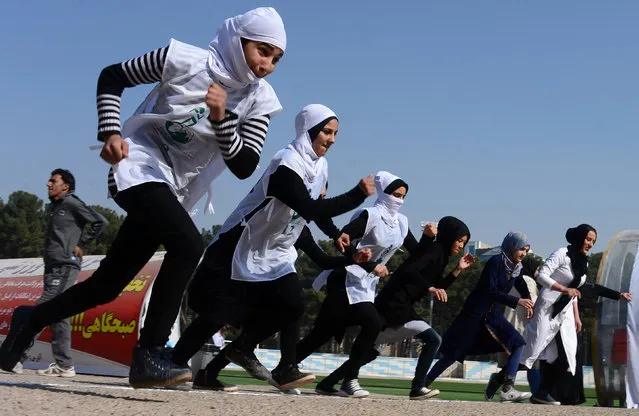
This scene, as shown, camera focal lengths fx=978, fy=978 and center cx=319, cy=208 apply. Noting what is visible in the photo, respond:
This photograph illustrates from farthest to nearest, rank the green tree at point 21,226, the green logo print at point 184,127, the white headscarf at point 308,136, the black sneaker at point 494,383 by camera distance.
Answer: the green tree at point 21,226
the black sneaker at point 494,383
the white headscarf at point 308,136
the green logo print at point 184,127

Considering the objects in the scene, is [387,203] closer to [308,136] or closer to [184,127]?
[308,136]

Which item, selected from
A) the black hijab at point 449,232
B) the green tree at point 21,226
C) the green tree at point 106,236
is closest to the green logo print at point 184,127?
the black hijab at point 449,232

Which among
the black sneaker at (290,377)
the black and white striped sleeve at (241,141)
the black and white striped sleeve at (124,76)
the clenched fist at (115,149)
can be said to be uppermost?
the black and white striped sleeve at (124,76)

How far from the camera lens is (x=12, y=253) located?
7444cm

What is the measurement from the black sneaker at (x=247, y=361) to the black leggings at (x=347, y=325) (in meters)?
1.26

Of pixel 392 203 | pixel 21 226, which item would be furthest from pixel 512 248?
pixel 21 226

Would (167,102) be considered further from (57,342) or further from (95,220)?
(57,342)

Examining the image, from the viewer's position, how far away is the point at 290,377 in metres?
6.95

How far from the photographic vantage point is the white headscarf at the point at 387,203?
9367 millimetres

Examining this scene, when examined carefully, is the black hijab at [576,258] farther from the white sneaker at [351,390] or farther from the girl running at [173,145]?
the girl running at [173,145]

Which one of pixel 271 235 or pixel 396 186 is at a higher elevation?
pixel 396 186

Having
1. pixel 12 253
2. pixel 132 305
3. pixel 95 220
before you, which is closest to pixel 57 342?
pixel 95 220

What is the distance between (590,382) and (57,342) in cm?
2758

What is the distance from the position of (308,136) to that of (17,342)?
271 centimetres
